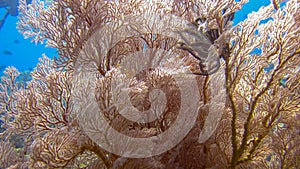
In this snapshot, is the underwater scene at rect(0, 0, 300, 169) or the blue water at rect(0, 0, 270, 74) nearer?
the underwater scene at rect(0, 0, 300, 169)

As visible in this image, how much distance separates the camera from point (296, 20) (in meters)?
2.60

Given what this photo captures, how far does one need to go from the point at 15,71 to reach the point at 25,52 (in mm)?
173734

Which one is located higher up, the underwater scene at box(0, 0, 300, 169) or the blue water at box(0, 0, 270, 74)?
the blue water at box(0, 0, 270, 74)

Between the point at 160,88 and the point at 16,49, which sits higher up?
the point at 16,49

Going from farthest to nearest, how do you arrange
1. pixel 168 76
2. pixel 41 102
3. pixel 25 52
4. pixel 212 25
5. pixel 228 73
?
pixel 25 52, pixel 41 102, pixel 168 76, pixel 228 73, pixel 212 25

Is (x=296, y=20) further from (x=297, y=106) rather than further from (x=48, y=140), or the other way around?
(x=48, y=140)

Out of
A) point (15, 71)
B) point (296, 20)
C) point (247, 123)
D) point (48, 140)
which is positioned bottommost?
point (247, 123)

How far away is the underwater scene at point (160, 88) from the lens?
92.9 inches

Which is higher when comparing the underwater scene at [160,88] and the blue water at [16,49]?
the blue water at [16,49]

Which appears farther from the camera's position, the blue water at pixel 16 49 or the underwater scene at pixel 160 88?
the blue water at pixel 16 49

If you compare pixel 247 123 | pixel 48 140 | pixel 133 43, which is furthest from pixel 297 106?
pixel 48 140

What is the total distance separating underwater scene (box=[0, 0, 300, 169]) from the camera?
2.36 metres

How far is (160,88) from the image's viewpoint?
2.76m

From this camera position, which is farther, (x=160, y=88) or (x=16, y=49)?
(x=16, y=49)
